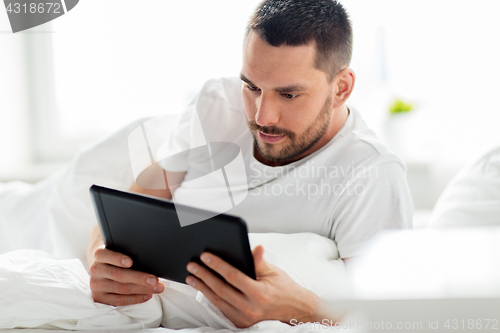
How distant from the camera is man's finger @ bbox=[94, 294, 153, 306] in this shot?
2.53ft

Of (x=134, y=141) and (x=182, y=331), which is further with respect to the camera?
(x=134, y=141)

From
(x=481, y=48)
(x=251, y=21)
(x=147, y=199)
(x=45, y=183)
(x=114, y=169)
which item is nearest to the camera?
(x=147, y=199)

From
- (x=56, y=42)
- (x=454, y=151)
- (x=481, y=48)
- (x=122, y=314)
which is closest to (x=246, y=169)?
(x=122, y=314)

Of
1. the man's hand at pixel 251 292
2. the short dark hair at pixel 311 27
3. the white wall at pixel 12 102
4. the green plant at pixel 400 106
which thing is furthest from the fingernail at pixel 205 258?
the white wall at pixel 12 102

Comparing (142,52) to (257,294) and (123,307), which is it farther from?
(257,294)

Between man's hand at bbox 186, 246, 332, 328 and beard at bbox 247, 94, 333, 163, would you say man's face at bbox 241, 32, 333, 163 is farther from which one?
man's hand at bbox 186, 246, 332, 328

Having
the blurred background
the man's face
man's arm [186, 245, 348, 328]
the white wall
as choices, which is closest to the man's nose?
the man's face

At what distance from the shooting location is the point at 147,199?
674 mm

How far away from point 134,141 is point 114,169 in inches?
3.9

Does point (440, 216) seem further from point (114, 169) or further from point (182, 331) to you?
point (114, 169)

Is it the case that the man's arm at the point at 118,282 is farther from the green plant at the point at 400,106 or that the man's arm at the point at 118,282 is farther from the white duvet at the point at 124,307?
the green plant at the point at 400,106

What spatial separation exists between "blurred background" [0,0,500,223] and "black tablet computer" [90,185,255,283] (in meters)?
1.04

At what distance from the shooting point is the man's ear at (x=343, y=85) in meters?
1.00

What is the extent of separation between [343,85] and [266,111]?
0.21 metres
